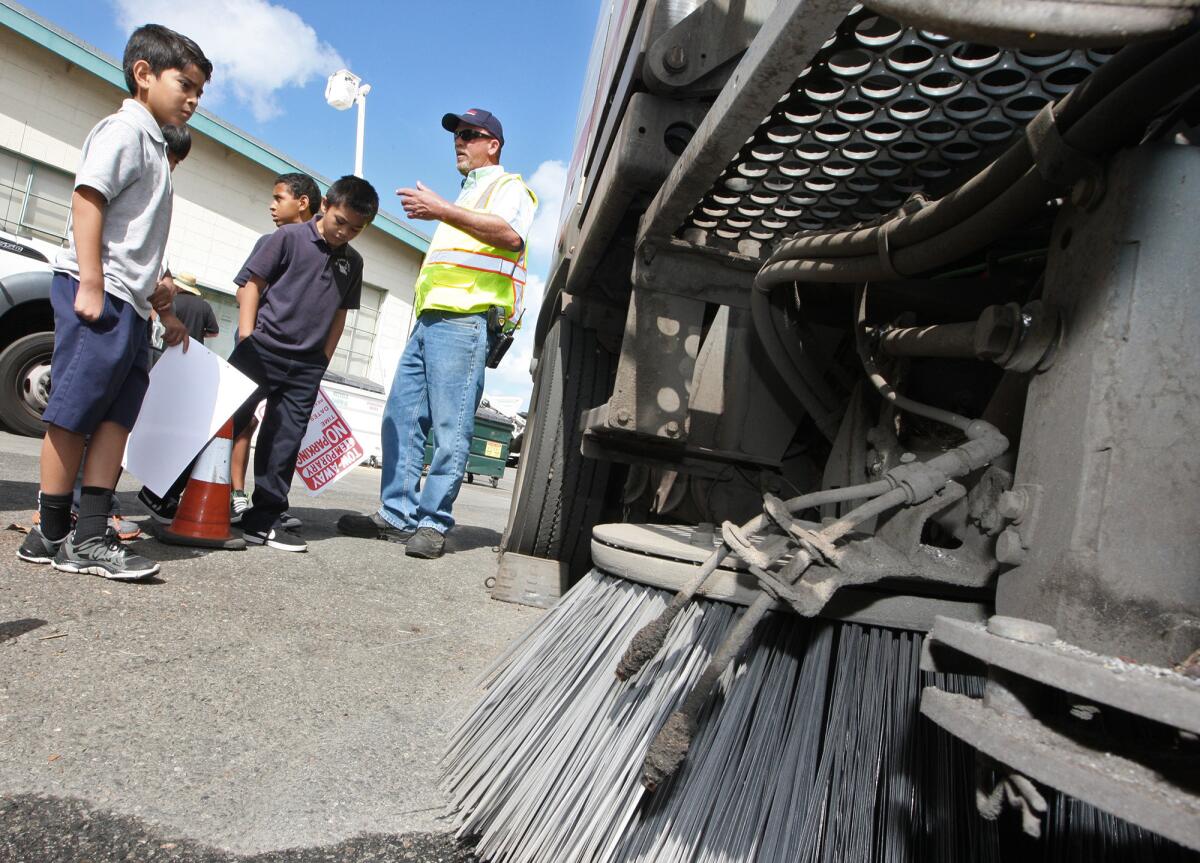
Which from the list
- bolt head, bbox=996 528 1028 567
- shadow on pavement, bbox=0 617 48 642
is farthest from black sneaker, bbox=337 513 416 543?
bolt head, bbox=996 528 1028 567

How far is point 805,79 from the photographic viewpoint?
3.49 feet

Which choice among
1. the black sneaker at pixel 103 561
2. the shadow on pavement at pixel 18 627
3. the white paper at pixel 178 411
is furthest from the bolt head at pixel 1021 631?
the white paper at pixel 178 411

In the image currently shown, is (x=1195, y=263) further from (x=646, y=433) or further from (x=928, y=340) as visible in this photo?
(x=646, y=433)

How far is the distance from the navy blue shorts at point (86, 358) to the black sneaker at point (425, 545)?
1265 millimetres

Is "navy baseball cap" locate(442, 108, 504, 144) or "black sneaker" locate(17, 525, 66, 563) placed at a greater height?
"navy baseball cap" locate(442, 108, 504, 144)

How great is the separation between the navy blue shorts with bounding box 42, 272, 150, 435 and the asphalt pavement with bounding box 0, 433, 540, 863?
17.6 inches

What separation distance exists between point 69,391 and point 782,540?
205 centimetres

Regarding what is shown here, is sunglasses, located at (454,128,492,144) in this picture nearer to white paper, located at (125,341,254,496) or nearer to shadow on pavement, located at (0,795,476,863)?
white paper, located at (125,341,254,496)

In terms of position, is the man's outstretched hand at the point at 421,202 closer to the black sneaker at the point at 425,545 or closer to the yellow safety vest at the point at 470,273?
the yellow safety vest at the point at 470,273

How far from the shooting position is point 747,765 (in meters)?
1.04

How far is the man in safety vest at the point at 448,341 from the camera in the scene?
3.41m

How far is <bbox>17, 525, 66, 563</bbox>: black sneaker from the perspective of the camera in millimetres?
2240

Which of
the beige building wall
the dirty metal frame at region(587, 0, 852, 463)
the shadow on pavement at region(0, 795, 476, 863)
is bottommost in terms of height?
the shadow on pavement at region(0, 795, 476, 863)

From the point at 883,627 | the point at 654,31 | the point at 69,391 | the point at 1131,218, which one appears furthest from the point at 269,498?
the point at 1131,218
